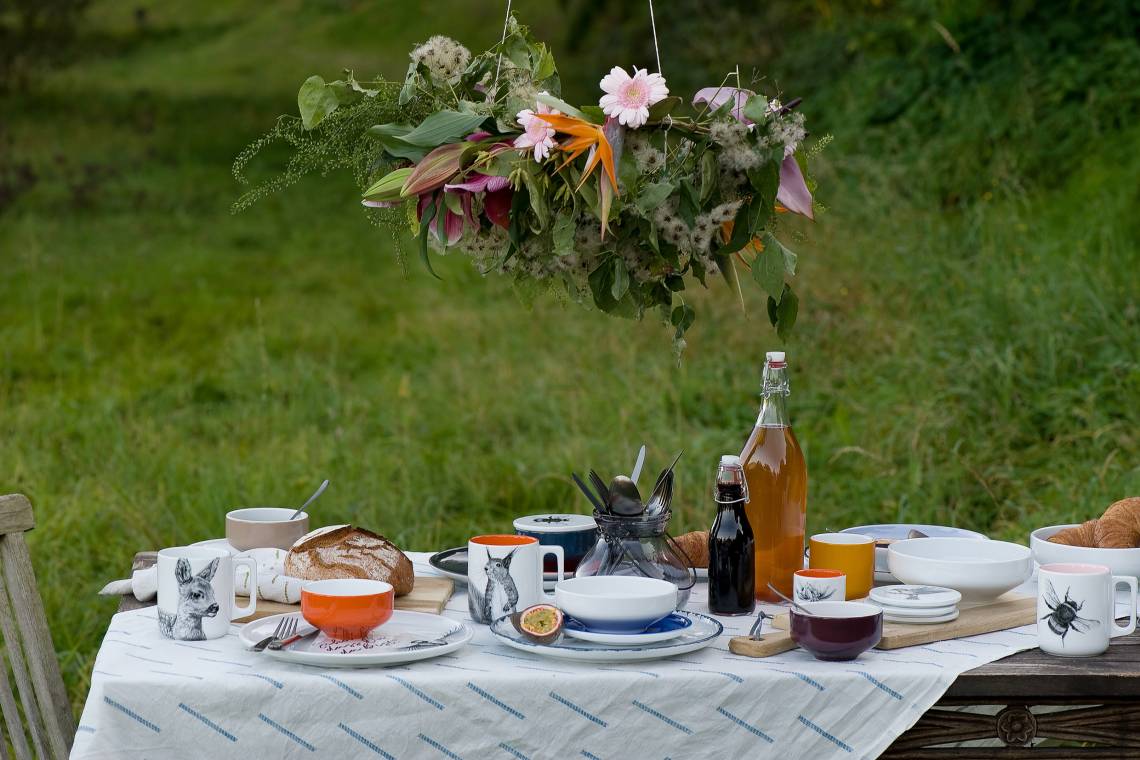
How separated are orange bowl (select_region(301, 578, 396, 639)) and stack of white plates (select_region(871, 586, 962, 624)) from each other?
737 millimetres

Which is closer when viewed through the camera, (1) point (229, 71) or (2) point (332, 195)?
(2) point (332, 195)

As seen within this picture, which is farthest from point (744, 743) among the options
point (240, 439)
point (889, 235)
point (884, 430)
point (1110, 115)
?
point (1110, 115)

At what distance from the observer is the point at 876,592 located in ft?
6.66

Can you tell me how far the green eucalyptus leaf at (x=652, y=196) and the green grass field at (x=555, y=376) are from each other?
116 centimetres

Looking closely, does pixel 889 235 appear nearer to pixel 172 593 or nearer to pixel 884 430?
pixel 884 430

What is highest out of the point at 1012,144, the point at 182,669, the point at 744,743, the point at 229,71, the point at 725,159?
the point at 229,71

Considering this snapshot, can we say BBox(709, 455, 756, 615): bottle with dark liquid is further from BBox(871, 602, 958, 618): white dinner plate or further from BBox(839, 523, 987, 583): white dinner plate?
BBox(839, 523, 987, 583): white dinner plate

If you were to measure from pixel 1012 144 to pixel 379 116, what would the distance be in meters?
5.90

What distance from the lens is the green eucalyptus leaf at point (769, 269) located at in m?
1.88

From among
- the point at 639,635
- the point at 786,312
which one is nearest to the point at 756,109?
the point at 786,312

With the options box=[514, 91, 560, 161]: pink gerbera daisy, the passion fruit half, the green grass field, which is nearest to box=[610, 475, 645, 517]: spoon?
the passion fruit half

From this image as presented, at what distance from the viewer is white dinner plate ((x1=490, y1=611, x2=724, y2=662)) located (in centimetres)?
180

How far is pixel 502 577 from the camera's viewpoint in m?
2.00

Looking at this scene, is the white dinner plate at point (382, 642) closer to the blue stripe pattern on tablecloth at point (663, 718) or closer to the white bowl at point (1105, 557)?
the blue stripe pattern on tablecloth at point (663, 718)
